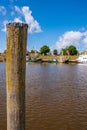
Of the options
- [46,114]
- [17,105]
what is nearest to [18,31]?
[17,105]

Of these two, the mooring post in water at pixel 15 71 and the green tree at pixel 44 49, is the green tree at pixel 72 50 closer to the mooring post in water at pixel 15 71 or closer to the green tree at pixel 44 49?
the green tree at pixel 44 49

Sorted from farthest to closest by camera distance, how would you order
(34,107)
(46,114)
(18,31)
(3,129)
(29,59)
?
(29,59)
(34,107)
(46,114)
(3,129)
(18,31)

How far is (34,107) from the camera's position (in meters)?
18.1

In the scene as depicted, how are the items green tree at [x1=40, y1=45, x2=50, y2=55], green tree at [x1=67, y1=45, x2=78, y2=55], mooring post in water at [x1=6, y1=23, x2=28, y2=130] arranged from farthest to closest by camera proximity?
green tree at [x1=40, y1=45, x2=50, y2=55] < green tree at [x1=67, y1=45, x2=78, y2=55] < mooring post in water at [x1=6, y1=23, x2=28, y2=130]

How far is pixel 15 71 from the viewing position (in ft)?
16.2

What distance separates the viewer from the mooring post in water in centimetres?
487

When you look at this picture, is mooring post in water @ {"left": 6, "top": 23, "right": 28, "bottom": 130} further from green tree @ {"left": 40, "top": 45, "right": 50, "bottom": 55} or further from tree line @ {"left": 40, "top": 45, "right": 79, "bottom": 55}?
green tree @ {"left": 40, "top": 45, "right": 50, "bottom": 55}

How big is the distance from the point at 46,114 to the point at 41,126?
2.56 meters

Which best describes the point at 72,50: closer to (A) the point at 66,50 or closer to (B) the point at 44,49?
(A) the point at 66,50

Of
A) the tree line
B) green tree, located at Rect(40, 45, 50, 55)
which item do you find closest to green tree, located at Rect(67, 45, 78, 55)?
the tree line

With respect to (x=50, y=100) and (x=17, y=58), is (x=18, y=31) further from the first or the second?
(x=50, y=100)

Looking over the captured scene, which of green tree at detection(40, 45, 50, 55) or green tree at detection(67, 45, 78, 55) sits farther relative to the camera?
green tree at detection(40, 45, 50, 55)

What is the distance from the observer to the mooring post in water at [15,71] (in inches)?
192

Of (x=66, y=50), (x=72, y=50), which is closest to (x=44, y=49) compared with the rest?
(x=66, y=50)
